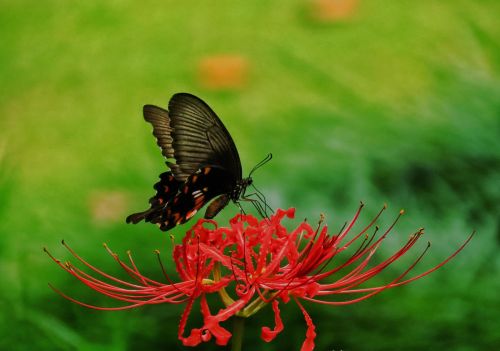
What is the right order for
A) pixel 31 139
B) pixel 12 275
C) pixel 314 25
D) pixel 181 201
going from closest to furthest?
pixel 181 201 → pixel 12 275 → pixel 31 139 → pixel 314 25

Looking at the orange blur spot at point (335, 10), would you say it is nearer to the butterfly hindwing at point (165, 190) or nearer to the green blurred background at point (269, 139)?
the green blurred background at point (269, 139)

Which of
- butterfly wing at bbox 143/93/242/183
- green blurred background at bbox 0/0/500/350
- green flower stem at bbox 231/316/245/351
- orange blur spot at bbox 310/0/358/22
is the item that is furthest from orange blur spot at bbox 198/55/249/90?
green flower stem at bbox 231/316/245/351

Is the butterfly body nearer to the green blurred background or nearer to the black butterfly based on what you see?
the black butterfly

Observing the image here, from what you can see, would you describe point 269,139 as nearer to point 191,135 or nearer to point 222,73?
point 222,73

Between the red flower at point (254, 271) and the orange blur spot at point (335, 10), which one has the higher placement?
the orange blur spot at point (335, 10)

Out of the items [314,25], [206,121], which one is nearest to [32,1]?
[314,25]

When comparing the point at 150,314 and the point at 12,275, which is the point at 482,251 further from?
the point at 12,275

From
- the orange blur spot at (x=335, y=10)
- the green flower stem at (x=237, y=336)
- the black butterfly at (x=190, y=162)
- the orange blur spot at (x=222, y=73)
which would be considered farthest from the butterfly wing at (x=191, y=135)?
the orange blur spot at (x=335, y=10)
